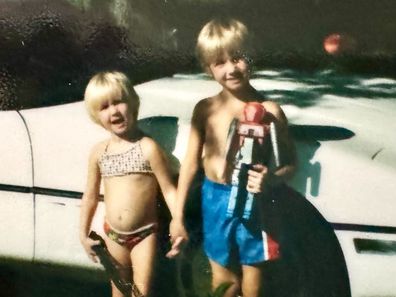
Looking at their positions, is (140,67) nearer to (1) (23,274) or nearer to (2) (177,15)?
(2) (177,15)

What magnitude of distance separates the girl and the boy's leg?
0.32m

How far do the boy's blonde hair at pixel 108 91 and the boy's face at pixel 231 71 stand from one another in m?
0.29

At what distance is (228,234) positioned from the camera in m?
2.43

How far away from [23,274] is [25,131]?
1.71 feet

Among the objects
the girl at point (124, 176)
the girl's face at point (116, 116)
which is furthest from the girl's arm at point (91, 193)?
the girl's face at point (116, 116)

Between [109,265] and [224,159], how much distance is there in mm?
556

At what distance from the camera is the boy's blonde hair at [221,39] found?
7.84ft

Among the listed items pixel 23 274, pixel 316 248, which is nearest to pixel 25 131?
pixel 23 274

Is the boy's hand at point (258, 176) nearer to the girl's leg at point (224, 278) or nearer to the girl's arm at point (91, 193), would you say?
the girl's leg at point (224, 278)

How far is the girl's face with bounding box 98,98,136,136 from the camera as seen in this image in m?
2.45

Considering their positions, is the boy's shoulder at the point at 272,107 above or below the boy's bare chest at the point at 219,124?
above

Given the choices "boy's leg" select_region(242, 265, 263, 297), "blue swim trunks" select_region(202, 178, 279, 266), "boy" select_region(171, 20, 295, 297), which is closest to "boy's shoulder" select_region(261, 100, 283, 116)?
"boy" select_region(171, 20, 295, 297)

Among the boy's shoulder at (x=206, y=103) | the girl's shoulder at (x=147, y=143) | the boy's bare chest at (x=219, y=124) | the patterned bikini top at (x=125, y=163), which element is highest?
the boy's shoulder at (x=206, y=103)

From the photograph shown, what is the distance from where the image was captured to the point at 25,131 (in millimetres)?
2543
